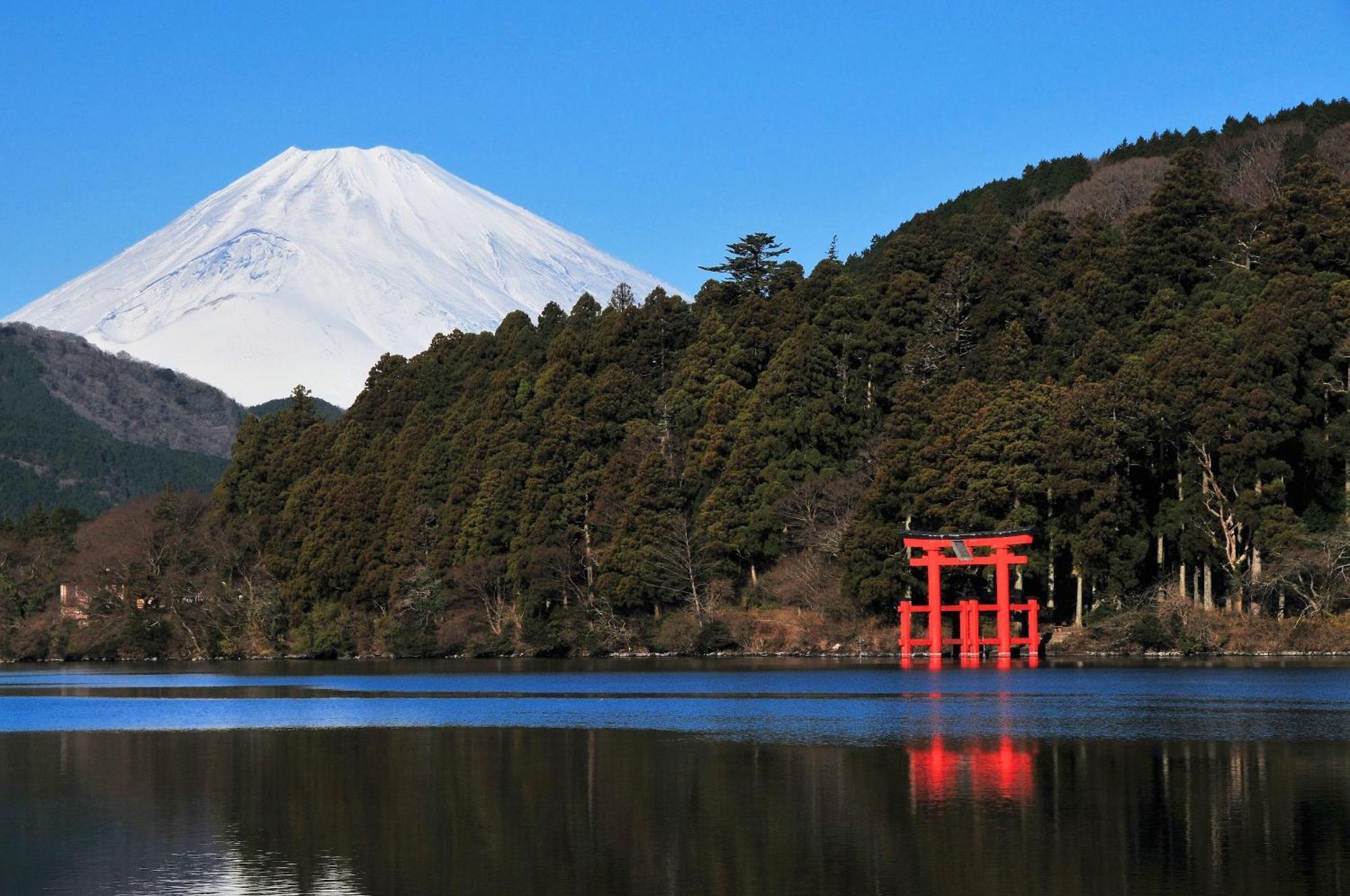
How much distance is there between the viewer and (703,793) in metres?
20.8

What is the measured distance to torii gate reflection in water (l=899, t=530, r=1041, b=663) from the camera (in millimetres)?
51188

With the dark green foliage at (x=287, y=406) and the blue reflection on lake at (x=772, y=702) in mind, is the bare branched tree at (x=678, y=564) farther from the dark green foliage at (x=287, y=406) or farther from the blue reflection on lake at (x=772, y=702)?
the dark green foliage at (x=287, y=406)

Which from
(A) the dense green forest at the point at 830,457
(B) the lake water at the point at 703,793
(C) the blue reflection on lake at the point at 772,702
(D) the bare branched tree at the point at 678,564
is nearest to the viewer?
(B) the lake water at the point at 703,793

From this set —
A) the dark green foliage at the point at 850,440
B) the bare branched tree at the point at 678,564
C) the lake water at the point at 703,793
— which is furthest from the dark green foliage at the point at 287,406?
the lake water at the point at 703,793

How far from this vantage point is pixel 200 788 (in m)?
22.2

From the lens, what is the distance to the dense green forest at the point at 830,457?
5088 cm

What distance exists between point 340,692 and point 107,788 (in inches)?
781

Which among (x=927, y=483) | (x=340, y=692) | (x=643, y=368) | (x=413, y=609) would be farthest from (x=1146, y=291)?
(x=340, y=692)

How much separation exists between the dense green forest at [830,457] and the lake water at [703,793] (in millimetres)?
13743

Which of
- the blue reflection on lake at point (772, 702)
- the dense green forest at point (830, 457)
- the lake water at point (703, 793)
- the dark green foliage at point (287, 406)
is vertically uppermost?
the dark green foliage at point (287, 406)

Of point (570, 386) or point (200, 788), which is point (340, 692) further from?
point (570, 386)

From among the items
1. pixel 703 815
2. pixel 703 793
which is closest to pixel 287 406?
pixel 703 793

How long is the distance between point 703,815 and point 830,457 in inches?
1678

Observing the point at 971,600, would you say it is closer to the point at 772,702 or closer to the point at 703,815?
the point at 772,702
